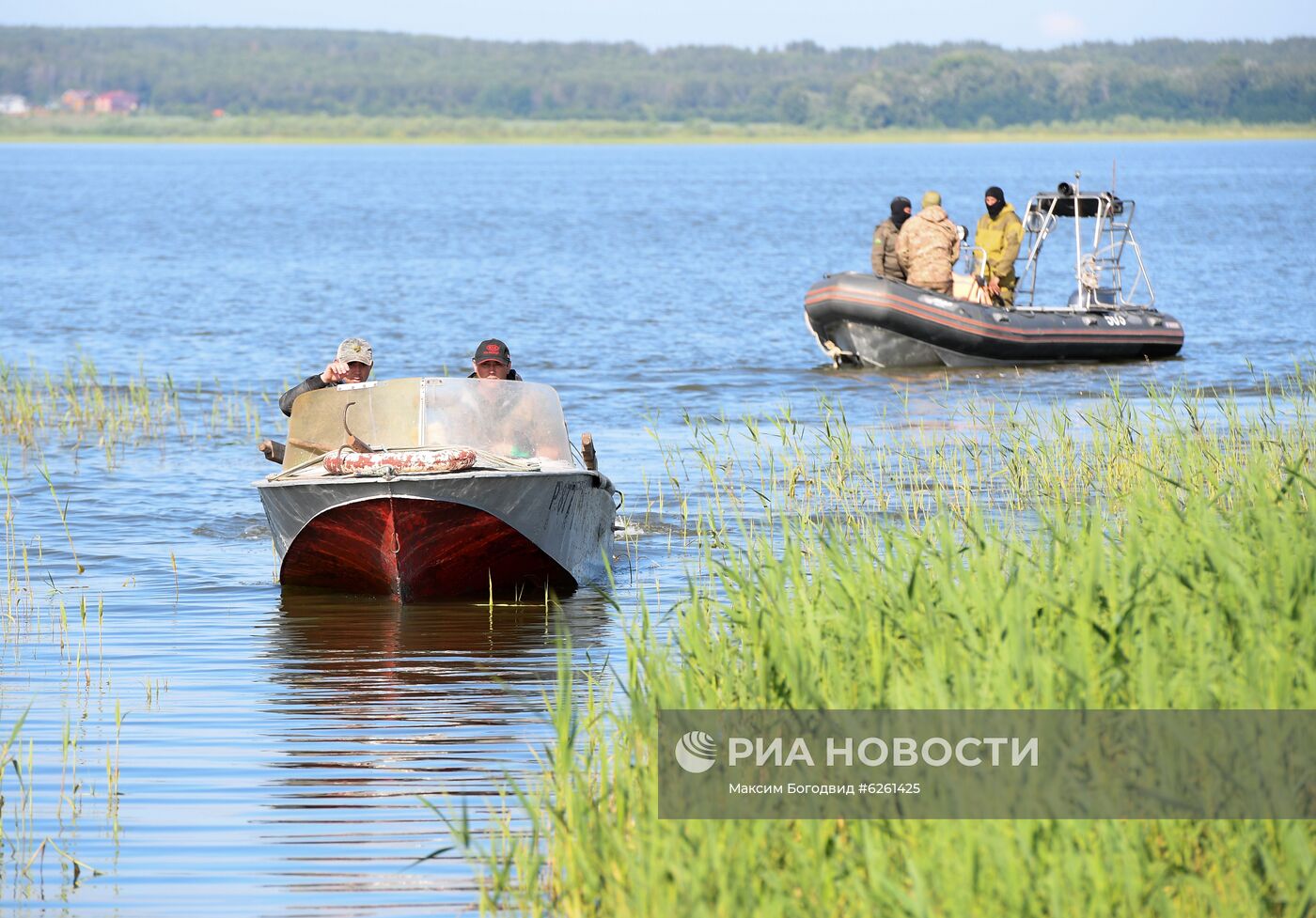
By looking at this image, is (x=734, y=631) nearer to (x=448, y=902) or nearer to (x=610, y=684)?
(x=610, y=684)

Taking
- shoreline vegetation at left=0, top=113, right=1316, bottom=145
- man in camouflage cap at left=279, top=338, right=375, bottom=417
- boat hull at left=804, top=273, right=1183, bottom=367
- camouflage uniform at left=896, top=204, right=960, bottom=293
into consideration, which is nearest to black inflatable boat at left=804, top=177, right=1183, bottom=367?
boat hull at left=804, top=273, right=1183, bottom=367

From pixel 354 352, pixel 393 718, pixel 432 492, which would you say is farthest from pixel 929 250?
pixel 393 718

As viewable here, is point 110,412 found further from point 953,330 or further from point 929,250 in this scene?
point 953,330

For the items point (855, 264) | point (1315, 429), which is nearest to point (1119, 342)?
point (1315, 429)

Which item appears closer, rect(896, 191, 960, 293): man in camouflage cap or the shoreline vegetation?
rect(896, 191, 960, 293): man in camouflage cap

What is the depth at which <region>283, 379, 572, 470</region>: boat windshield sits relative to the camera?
33.5ft

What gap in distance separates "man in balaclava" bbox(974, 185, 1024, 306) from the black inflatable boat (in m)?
0.20

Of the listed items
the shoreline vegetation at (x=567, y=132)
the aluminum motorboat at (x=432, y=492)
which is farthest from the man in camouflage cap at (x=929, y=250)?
the shoreline vegetation at (x=567, y=132)

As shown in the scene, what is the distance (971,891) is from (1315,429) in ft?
24.2

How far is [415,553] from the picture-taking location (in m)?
10.1

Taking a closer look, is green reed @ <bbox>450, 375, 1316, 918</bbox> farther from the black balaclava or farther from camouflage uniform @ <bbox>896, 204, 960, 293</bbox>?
camouflage uniform @ <bbox>896, 204, 960, 293</bbox>

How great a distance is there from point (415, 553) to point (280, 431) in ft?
28.8

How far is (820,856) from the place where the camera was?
4.86m

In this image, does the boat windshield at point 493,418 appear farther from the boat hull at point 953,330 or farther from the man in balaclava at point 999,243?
the boat hull at point 953,330
